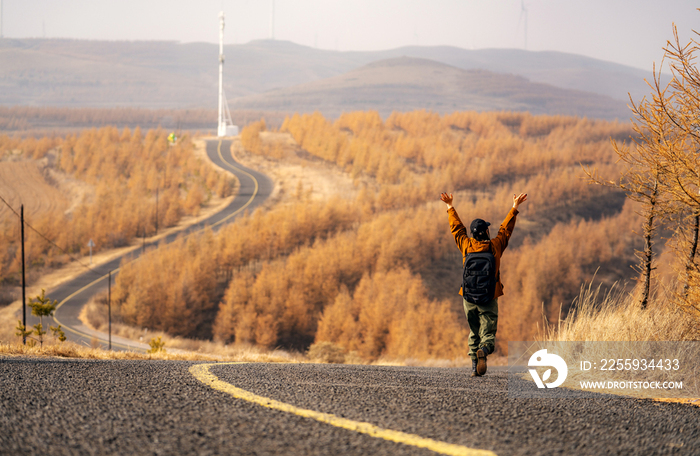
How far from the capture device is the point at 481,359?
5930 mm

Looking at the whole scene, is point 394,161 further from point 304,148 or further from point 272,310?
point 272,310

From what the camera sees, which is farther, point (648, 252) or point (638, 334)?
point (648, 252)

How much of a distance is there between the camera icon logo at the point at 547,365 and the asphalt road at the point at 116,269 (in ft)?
97.3

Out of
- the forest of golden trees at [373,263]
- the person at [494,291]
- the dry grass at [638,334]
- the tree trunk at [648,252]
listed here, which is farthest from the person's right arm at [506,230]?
the forest of golden trees at [373,263]

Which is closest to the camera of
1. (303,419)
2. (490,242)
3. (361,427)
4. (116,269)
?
(361,427)

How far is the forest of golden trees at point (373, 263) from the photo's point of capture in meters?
51.9

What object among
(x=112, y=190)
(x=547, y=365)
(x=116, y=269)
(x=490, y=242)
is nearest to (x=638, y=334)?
(x=547, y=365)

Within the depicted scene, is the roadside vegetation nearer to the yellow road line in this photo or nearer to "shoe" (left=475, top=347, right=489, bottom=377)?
"shoe" (left=475, top=347, right=489, bottom=377)

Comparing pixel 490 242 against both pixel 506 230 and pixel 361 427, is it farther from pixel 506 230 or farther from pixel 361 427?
pixel 361 427

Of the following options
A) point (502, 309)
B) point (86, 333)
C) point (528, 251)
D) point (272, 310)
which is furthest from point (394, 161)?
point (86, 333)

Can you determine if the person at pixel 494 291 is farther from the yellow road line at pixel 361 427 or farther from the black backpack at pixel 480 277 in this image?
the yellow road line at pixel 361 427

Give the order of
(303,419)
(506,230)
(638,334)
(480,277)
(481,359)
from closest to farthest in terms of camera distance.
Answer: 1. (303,419)
2. (480,277)
3. (506,230)
4. (481,359)
5. (638,334)

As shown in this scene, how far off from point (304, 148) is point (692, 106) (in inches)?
4470

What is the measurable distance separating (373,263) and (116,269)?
1259 inches
